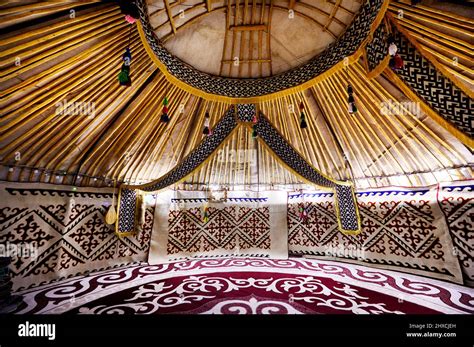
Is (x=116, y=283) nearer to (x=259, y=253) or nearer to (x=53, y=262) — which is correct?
(x=53, y=262)

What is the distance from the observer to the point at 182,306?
2.03m

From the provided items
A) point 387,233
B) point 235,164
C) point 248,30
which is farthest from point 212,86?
point 387,233

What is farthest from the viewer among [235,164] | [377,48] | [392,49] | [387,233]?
[235,164]

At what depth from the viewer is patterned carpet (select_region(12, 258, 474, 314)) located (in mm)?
1977

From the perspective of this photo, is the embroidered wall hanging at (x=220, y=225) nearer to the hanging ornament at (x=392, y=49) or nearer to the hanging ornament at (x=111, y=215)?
the hanging ornament at (x=111, y=215)

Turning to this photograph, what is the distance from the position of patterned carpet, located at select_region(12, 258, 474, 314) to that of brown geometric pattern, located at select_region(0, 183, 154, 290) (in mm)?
273

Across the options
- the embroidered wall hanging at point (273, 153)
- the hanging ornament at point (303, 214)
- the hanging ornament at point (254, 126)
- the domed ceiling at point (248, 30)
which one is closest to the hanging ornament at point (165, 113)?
the domed ceiling at point (248, 30)

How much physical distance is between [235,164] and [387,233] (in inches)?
127

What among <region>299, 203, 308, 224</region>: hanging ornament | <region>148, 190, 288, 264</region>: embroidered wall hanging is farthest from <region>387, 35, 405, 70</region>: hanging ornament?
<region>148, 190, 288, 264</region>: embroidered wall hanging

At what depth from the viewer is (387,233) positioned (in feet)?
11.7

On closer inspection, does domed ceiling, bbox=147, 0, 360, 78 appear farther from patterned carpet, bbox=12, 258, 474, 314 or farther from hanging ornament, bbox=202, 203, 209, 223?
hanging ornament, bbox=202, 203, 209, 223

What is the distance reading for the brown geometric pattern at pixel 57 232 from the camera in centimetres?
266

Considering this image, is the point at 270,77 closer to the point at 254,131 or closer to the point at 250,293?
the point at 254,131

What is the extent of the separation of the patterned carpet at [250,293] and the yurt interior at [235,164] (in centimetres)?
3
